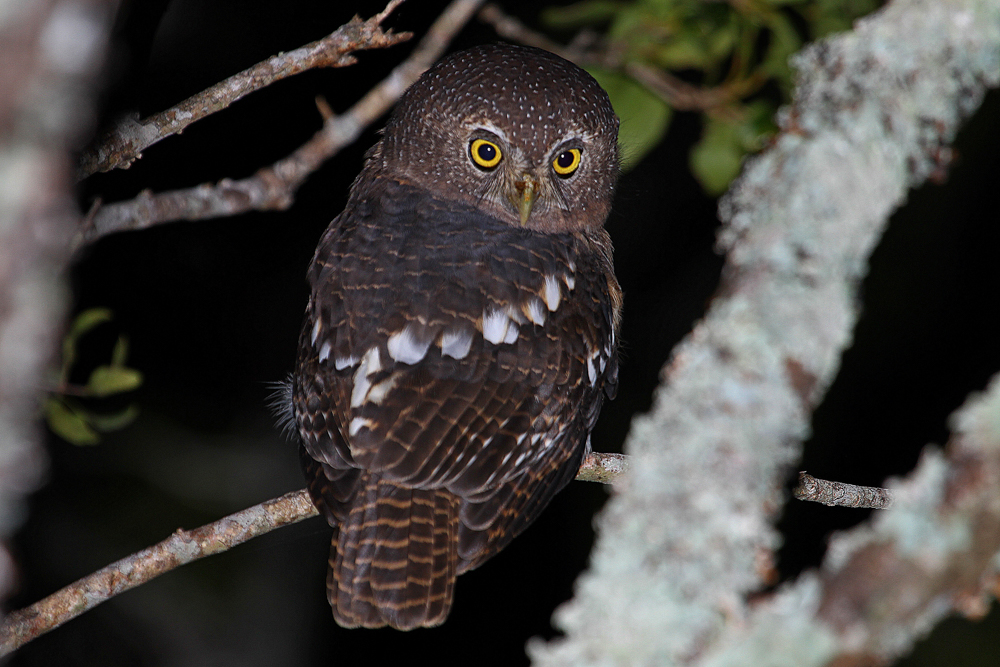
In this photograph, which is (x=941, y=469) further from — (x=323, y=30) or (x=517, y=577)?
(x=517, y=577)

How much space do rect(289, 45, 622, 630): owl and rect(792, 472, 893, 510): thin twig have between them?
715mm

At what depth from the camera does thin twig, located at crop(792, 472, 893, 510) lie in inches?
111

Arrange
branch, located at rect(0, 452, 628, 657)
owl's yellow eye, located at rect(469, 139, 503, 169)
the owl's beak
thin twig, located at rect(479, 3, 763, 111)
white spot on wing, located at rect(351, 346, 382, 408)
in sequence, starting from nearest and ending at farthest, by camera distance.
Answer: branch, located at rect(0, 452, 628, 657), white spot on wing, located at rect(351, 346, 382, 408), the owl's beak, owl's yellow eye, located at rect(469, 139, 503, 169), thin twig, located at rect(479, 3, 763, 111)

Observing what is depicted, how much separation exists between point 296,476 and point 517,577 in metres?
1.39

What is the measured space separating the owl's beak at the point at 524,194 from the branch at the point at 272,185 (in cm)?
72

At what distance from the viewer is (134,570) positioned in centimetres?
256

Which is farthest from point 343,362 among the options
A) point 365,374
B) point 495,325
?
point 495,325

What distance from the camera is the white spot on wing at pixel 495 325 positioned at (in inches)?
106

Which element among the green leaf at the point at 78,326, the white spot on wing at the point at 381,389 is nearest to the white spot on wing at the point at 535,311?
the white spot on wing at the point at 381,389

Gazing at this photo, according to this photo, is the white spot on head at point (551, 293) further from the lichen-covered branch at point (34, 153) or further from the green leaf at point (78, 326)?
the lichen-covered branch at point (34, 153)

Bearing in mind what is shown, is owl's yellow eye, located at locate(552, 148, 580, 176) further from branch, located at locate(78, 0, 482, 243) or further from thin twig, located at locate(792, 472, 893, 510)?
thin twig, located at locate(792, 472, 893, 510)

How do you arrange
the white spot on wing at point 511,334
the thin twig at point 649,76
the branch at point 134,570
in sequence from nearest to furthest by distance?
the branch at point 134,570, the white spot on wing at point 511,334, the thin twig at point 649,76

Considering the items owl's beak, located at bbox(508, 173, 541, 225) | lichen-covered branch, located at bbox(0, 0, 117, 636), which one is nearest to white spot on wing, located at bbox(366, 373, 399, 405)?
owl's beak, located at bbox(508, 173, 541, 225)

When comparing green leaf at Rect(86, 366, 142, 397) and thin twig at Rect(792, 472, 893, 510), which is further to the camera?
green leaf at Rect(86, 366, 142, 397)
